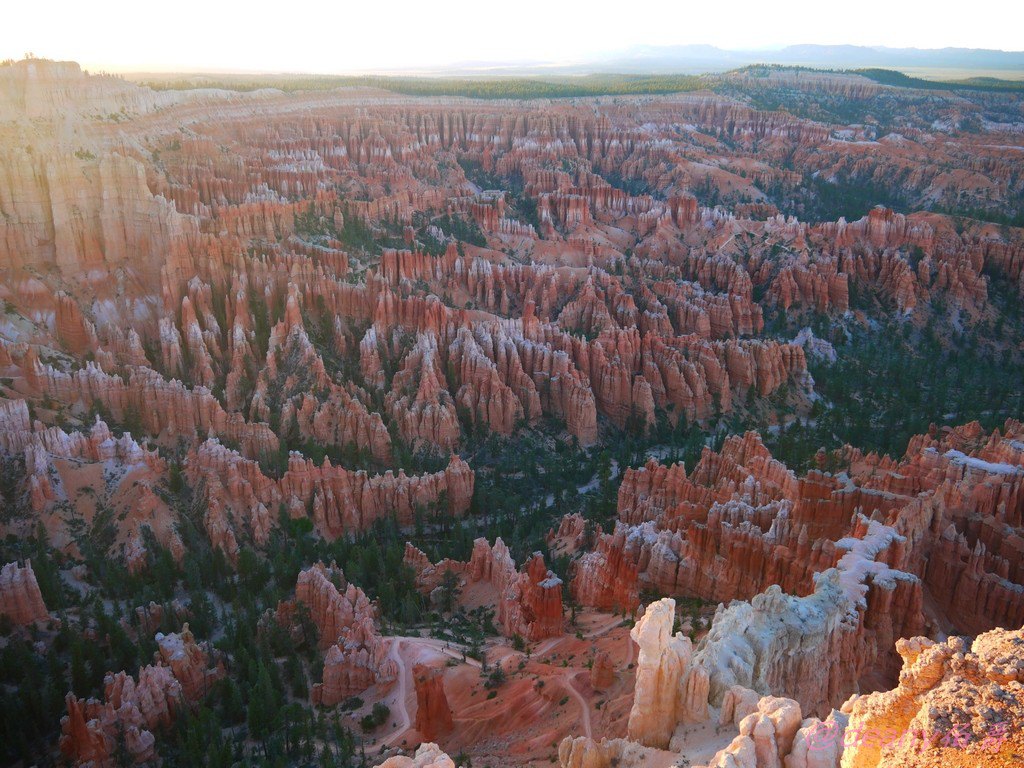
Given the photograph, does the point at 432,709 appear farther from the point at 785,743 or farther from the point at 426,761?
the point at 785,743

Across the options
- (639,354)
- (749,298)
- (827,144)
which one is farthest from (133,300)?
(827,144)

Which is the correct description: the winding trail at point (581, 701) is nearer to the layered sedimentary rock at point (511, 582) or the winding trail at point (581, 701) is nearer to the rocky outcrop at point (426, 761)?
the layered sedimentary rock at point (511, 582)

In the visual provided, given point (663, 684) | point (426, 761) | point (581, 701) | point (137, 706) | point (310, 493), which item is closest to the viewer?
point (426, 761)

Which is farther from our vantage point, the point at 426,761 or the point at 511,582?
the point at 511,582

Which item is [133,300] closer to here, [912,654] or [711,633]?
[711,633]

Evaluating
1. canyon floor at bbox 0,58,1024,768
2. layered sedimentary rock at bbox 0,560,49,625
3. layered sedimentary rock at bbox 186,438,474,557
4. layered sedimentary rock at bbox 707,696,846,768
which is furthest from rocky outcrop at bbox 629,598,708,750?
layered sedimentary rock at bbox 186,438,474,557

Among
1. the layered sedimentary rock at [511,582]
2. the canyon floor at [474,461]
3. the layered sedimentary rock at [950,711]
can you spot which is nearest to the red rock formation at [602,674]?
the canyon floor at [474,461]

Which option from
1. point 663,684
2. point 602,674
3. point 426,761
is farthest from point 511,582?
point 426,761

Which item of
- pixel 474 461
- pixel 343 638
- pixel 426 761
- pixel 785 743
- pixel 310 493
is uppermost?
pixel 785 743

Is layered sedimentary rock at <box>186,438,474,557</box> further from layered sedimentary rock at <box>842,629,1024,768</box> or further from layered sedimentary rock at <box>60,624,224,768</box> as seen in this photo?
layered sedimentary rock at <box>842,629,1024,768</box>
